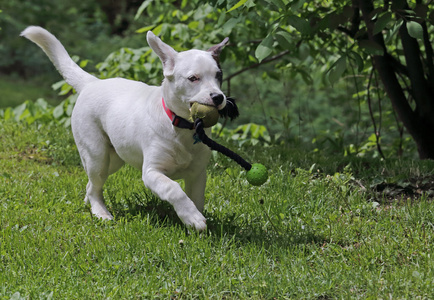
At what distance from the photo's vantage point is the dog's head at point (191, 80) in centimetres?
343

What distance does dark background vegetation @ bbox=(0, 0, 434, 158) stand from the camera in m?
4.67

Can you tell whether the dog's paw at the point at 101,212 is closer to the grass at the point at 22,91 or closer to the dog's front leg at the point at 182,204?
the dog's front leg at the point at 182,204

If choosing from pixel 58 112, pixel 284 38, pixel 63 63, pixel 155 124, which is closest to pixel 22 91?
pixel 58 112

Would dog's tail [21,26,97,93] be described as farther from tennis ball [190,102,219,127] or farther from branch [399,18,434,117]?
branch [399,18,434,117]

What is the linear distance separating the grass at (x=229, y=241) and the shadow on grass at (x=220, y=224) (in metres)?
0.01

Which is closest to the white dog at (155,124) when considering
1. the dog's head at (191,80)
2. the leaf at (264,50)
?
the dog's head at (191,80)

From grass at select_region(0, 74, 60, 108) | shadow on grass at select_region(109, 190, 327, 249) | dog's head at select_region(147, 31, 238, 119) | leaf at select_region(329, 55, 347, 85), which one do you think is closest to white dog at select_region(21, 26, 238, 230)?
dog's head at select_region(147, 31, 238, 119)

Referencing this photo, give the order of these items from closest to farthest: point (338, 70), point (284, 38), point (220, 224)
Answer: point (220, 224), point (284, 38), point (338, 70)

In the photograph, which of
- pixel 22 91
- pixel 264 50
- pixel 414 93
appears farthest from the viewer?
pixel 22 91

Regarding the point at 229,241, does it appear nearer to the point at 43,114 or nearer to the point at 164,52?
the point at 164,52

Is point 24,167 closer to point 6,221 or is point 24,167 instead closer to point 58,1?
point 6,221

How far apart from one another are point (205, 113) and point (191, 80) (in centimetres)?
26

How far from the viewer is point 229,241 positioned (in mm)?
3451

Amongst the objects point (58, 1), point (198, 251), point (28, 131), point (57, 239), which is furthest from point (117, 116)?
point (58, 1)
